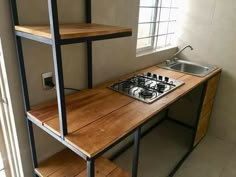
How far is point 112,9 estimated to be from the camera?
157cm

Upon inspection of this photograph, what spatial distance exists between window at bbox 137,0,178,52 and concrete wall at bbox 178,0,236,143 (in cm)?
14

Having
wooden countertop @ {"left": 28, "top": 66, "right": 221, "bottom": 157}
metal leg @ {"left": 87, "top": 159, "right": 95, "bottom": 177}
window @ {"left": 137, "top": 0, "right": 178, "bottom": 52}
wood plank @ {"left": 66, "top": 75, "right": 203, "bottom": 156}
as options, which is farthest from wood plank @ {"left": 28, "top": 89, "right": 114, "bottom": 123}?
window @ {"left": 137, "top": 0, "right": 178, "bottom": 52}

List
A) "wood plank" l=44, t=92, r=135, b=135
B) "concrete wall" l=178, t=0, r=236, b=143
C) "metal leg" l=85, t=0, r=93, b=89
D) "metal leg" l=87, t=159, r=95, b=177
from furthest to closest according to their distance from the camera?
"concrete wall" l=178, t=0, r=236, b=143 < "metal leg" l=85, t=0, r=93, b=89 < "wood plank" l=44, t=92, r=135, b=135 < "metal leg" l=87, t=159, r=95, b=177

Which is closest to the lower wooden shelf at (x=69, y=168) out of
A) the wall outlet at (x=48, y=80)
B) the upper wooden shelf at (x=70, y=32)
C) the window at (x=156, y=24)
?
the wall outlet at (x=48, y=80)

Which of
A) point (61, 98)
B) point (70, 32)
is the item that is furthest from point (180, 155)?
point (70, 32)

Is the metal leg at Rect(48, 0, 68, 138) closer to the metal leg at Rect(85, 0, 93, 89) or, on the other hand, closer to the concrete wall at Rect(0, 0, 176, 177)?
the concrete wall at Rect(0, 0, 176, 177)

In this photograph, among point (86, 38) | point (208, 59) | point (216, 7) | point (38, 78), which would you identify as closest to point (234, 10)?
point (216, 7)

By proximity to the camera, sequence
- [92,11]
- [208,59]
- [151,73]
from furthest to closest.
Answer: [208,59] < [151,73] < [92,11]

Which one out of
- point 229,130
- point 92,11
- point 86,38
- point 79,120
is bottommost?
point 229,130

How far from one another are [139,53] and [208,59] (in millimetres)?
868

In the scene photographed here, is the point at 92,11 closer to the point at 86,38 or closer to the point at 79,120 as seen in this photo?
the point at 86,38

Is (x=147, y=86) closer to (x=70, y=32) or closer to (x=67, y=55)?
(x=67, y=55)

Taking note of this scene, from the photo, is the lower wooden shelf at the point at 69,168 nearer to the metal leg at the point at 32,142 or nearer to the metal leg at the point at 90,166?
the metal leg at the point at 32,142

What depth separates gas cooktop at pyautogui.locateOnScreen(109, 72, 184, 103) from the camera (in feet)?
4.84
